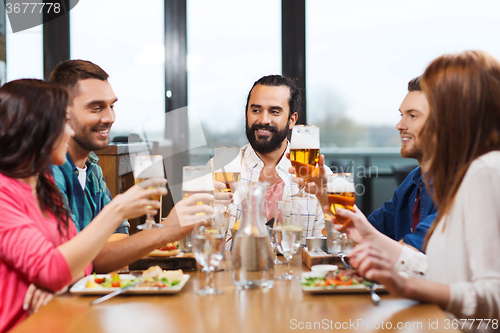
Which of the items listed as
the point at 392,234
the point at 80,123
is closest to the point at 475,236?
the point at 392,234

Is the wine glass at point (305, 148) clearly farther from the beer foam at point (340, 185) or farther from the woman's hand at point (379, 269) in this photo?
the woman's hand at point (379, 269)

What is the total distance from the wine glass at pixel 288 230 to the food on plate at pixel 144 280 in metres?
0.33

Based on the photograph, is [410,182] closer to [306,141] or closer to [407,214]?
[407,214]

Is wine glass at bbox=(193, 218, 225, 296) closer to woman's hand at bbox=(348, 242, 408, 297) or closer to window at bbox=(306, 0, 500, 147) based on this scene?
woman's hand at bbox=(348, 242, 408, 297)

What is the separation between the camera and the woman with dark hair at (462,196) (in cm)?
106

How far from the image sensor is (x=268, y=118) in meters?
2.76

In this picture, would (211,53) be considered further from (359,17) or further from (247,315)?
(247,315)

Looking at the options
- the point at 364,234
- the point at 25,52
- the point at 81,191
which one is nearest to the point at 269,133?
the point at 81,191

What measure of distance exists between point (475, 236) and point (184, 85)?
113 inches

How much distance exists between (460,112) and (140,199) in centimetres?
95

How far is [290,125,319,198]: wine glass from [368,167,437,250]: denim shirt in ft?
1.63

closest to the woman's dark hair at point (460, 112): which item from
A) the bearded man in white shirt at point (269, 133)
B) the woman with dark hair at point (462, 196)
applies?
the woman with dark hair at point (462, 196)

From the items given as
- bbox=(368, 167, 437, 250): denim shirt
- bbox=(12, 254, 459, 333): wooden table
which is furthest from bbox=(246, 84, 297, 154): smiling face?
bbox=(12, 254, 459, 333): wooden table

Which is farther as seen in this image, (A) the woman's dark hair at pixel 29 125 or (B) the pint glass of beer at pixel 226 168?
(B) the pint glass of beer at pixel 226 168
